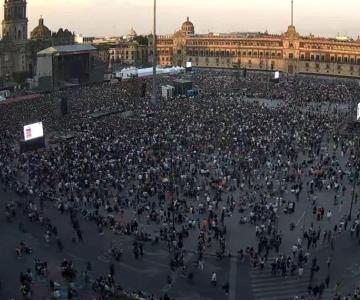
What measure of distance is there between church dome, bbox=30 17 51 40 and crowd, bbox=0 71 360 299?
50318 mm

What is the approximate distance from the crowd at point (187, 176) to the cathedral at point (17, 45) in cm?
3559

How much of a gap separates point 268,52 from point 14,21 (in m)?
57.3

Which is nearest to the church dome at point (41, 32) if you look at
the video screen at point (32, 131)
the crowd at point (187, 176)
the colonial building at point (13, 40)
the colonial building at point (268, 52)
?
the colonial building at point (13, 40)

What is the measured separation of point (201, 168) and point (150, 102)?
32.6 metres

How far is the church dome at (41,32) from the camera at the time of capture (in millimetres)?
113431

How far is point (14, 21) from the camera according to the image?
337ft

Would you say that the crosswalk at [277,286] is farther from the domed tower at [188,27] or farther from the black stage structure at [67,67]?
the domed tower at [188,27]

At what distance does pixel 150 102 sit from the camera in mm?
74062

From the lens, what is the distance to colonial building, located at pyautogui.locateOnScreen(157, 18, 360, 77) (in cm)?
12175

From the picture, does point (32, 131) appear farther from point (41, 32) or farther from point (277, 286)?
point (41, 32)

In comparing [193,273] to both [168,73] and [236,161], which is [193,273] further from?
[168,73]

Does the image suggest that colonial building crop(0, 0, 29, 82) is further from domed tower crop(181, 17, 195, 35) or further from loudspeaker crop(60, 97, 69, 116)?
domed tower crop(181, 17, 195, 35)

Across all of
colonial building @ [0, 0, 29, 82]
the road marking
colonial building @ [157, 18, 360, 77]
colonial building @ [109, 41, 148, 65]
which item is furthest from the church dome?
the road marking

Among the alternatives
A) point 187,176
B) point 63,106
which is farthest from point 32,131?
point 63,106
